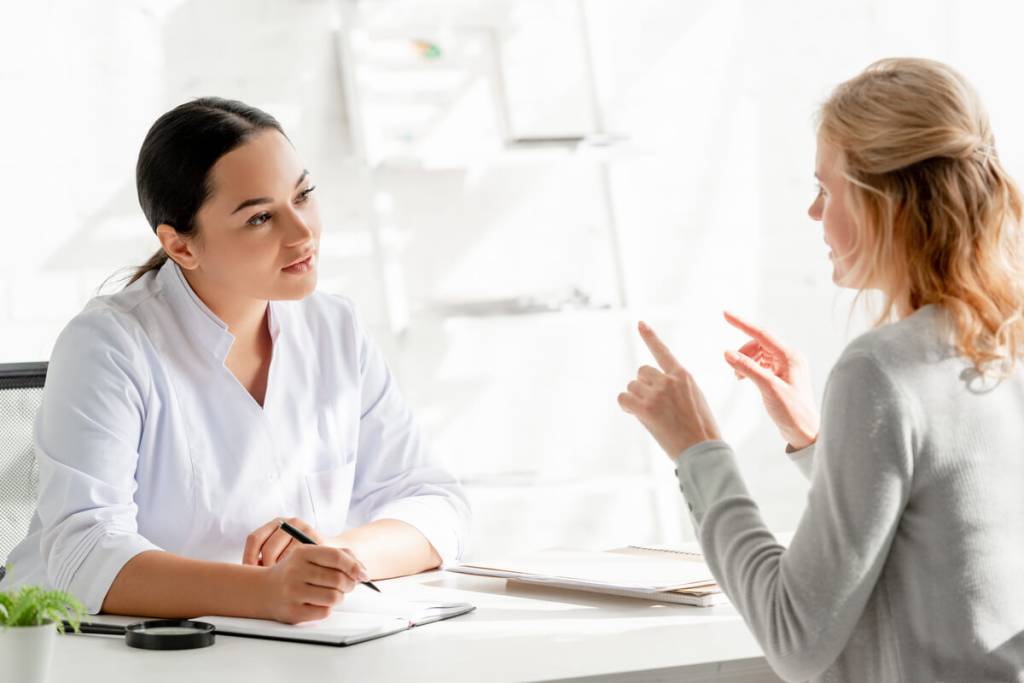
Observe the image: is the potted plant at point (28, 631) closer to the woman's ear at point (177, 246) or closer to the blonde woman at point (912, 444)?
the blonde woman at point (912, 444)

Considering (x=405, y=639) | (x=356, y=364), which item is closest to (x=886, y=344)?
(x=405, y=639)

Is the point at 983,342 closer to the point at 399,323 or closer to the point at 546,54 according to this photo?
the point at 399,323

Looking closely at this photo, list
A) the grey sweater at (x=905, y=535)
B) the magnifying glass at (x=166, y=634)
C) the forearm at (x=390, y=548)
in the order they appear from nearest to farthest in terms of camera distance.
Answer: the grey sweater at (x=905, y=535) < the magnifying glass at (x=166, y=634) < the forearm at (x=390, y=548)

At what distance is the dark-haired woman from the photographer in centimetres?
156

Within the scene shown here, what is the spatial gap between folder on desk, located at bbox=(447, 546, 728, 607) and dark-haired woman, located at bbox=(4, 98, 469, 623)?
0.50 feet

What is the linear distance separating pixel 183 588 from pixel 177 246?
550 millimetres

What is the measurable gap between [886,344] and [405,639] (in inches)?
22.1

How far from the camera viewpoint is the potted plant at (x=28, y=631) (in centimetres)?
106

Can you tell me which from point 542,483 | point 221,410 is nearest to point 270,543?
point 221,410

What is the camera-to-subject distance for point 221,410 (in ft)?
5.67

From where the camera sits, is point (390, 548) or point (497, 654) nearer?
point (497, 654)

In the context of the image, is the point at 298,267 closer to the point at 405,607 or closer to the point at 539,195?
the point at 405,607

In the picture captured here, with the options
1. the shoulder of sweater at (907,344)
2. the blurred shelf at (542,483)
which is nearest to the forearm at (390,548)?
the shoulder of sweater at (907,344)

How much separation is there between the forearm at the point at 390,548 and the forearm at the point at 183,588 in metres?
0.19
